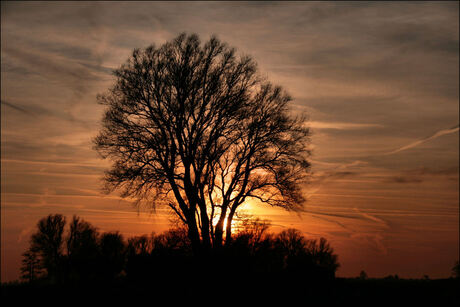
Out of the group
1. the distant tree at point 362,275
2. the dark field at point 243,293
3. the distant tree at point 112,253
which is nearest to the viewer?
the dark field at point 243,293

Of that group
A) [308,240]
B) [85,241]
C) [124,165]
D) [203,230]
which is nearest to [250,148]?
[203,230]

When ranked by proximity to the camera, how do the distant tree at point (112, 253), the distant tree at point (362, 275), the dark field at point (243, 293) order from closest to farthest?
the dark field at point (243, 293)
the distant tree at point (362, 275)
the distant tree at point (112, 253)

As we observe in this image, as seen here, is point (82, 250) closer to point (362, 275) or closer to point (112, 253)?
point (112, 253)

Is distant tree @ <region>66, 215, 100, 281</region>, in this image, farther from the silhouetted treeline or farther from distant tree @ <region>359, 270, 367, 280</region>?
distant tree @ <region>359, 270, 367, 280</region>

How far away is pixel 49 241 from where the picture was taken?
1897 inches

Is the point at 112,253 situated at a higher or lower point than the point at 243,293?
higher

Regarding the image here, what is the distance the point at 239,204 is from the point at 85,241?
30636 millimetres

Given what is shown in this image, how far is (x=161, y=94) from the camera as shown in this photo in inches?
896

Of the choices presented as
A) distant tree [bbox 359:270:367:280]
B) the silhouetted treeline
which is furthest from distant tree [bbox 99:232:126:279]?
distant tree [bbox 359:270:367:280]

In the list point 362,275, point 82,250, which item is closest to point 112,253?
point 82,250

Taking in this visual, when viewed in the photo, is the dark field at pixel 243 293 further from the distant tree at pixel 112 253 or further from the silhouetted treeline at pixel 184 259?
the distant tree at pixel 112 253

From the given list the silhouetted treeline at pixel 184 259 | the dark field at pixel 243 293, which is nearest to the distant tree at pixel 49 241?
the silhouetted treeline at pixel 184 259

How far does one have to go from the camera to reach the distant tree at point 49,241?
156 feet

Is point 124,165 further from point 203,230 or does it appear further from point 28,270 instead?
point 28,270
